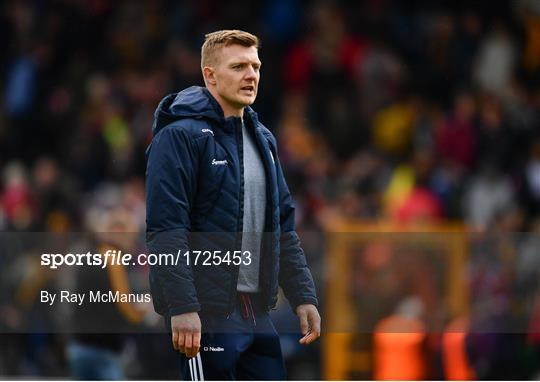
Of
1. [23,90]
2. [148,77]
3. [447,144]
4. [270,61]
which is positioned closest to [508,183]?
[447,144]

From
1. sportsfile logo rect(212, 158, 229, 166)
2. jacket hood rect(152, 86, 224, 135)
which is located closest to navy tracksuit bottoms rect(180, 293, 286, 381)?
sportsfile logo rect(212, 158, 229, 166)

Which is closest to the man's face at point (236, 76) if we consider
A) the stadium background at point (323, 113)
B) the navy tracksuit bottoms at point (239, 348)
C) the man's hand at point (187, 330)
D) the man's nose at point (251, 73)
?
the man's nose at point (251, 73)

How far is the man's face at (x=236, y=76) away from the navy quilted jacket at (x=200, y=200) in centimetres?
7

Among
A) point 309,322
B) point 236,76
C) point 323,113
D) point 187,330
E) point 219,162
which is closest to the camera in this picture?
point 187,330

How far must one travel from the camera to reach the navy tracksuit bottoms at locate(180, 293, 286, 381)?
6.62m

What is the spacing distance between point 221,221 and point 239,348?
1.77 ft

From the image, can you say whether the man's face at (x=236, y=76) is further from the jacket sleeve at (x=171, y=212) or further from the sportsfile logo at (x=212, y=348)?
the sportsfile logo at (x=212, y=348)

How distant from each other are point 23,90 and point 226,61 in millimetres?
9911

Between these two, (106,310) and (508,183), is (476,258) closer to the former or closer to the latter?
(508,183)

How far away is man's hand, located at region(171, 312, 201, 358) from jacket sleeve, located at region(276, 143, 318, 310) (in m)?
0.63

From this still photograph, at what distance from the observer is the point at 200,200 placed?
662cm

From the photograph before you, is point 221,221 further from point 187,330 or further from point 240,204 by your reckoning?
point 187,330

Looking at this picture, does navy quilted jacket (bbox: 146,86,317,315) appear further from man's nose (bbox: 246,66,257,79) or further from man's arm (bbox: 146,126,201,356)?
man's nose (bbox: 246,66,257,79)

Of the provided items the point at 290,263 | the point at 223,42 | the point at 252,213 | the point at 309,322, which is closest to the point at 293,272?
the point at 290,263
